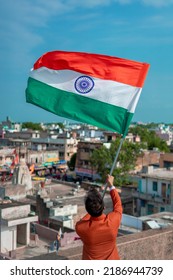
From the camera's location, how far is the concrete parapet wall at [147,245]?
22.7ft

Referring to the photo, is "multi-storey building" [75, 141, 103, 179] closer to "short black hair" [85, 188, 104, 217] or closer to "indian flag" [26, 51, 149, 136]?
"indian flag" [26, 51, 149, 136]

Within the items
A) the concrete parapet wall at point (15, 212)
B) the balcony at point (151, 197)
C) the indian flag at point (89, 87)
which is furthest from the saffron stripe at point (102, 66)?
the balcony at point (151, 197)

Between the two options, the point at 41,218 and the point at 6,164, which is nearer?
the point at 41,218

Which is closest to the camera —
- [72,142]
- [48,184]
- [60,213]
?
[60,213]

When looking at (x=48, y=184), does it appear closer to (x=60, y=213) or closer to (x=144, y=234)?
(x=60, y=213)

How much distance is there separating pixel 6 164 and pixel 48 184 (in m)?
18.0

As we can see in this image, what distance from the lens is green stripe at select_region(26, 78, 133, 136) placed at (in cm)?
652

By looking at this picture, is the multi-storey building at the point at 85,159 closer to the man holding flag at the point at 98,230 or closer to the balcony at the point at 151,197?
the balcony at the point at 151,197

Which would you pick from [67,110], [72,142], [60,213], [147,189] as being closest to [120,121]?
[67,110]

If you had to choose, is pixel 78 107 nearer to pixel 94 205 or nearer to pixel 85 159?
pixel 94 205

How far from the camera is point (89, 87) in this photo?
7.07 meters

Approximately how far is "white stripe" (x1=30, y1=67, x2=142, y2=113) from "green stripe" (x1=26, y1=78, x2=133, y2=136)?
0.09m

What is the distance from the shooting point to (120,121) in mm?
6516
